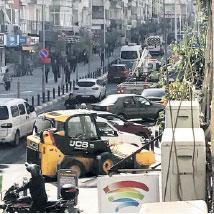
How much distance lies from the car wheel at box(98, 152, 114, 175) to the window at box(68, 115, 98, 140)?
1.67 feet

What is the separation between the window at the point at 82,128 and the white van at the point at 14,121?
5837mm

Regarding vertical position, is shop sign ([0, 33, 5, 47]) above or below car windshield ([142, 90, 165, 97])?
above

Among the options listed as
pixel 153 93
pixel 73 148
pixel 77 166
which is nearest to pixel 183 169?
pixel 73 148

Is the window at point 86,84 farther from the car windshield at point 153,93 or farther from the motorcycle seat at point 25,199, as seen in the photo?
the motorcycle seat at point 25,199

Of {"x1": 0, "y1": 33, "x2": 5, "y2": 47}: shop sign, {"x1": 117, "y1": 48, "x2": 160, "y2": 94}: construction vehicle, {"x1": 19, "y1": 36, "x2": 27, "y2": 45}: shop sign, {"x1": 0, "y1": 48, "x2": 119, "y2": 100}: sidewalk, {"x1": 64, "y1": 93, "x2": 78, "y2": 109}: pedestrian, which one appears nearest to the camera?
{"x1": 117, "y1": 48, "x2": 160, "y2": 94}: construction vehicle

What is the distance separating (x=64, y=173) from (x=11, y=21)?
53.8 meters

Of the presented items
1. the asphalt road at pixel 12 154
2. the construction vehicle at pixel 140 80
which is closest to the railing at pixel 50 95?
the construction vehicle at pixel 140 80

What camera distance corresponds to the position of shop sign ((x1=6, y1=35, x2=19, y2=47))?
2321 inches

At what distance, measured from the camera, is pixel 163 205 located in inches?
300

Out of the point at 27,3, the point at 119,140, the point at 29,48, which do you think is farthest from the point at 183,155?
the point at 27,3

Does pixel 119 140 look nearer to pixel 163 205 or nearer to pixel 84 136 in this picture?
pixel 84 136

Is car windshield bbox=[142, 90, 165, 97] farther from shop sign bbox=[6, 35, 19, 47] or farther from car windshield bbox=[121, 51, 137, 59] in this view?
car windshield bbox=[121, 51, 137, 59]

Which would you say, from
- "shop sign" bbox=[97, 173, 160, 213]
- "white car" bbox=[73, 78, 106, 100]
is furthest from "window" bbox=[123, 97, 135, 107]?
"shop sign" bbox=[97, 173, 160, 213]

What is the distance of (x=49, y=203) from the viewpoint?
41.4ft
